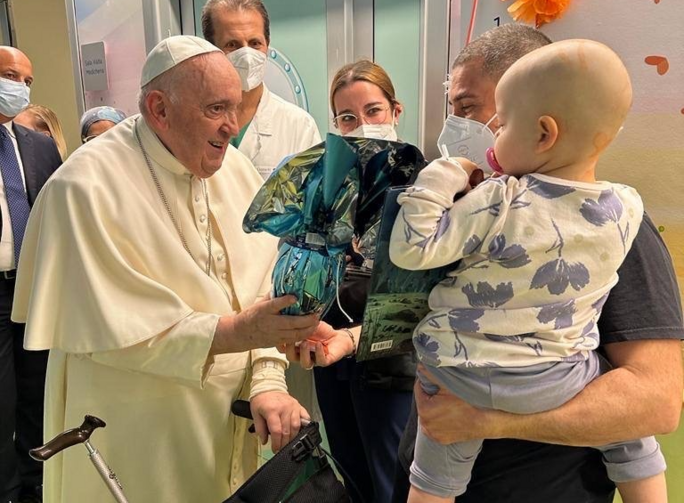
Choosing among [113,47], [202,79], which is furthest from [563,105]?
[113,47]

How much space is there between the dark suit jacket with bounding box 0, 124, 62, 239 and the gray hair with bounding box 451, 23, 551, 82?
6.98ft

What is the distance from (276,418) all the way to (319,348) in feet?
0.73

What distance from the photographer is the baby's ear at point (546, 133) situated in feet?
2.70

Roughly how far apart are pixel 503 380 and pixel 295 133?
1.71 meters

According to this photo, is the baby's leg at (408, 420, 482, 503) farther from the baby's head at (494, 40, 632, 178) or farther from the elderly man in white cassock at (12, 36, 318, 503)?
the baby's head at (494, 40, 632, 178)

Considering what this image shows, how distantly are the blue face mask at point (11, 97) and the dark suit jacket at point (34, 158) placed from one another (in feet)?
0.34

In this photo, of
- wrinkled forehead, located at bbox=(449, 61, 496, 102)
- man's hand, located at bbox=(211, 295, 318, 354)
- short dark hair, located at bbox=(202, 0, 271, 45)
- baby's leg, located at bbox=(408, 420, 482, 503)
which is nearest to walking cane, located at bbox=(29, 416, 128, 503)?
man's hand, located at bbox=(211, 295, 318, 354)

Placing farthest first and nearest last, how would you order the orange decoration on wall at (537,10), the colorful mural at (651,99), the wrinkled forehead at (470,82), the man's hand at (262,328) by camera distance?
1. the orange decoration on wall at (537,10)
2. the colorful mural at (651,99)
3. the wrinkled forehead at (470,82)
4. the man's hand at (262,328)

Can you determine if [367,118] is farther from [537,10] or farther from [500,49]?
[500,49]

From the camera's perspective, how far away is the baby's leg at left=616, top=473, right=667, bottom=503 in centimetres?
98

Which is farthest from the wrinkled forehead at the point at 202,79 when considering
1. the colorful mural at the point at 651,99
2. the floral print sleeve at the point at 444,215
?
the colorful mural at the point at 651,99

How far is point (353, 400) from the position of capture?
1.59 metres

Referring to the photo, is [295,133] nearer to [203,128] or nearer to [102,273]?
[203,128]

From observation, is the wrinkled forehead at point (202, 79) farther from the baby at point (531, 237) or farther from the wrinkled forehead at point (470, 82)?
the baby at point (531, 237)
